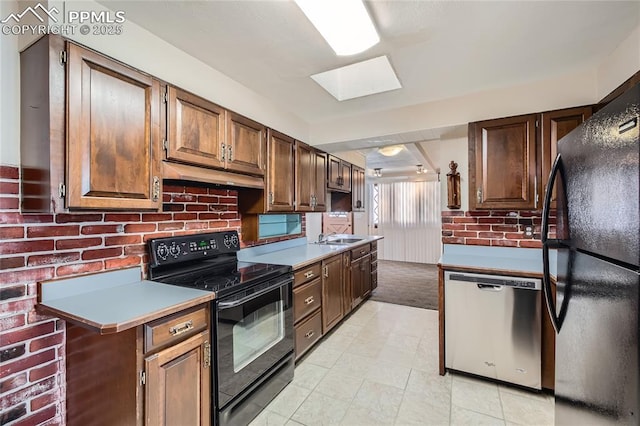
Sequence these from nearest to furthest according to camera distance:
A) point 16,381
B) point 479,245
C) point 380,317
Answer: point 16,381
point 479,245
point 380,317

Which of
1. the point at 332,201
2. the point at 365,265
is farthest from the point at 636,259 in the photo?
the point at 332,201

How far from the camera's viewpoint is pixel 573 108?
85.7 inches

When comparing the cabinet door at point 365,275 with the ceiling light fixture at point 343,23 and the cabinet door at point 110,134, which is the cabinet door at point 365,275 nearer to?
the ceiling light fixture at point 343,23

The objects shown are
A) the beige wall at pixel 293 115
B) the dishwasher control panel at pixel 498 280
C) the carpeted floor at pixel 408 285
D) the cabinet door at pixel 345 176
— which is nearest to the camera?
the beige wall at pixel 293 115

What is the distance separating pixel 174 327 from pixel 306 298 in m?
1.32

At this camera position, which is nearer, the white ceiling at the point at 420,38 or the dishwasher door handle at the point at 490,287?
the white ceiling at the point at 420,38

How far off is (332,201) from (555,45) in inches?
118

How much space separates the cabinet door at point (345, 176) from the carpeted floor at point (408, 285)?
66.7 inches

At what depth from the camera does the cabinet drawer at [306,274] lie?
238 cm

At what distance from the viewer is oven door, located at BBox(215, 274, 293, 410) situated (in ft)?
5.29

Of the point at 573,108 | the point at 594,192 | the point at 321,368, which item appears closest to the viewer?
the point at 594,192

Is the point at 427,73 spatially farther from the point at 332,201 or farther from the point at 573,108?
the point at 332,201

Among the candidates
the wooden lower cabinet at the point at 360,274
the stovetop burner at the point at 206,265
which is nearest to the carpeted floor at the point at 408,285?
the wooden lower cabinet at the point at 360,274

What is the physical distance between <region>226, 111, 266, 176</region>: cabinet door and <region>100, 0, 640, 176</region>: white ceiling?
0.37 metres
